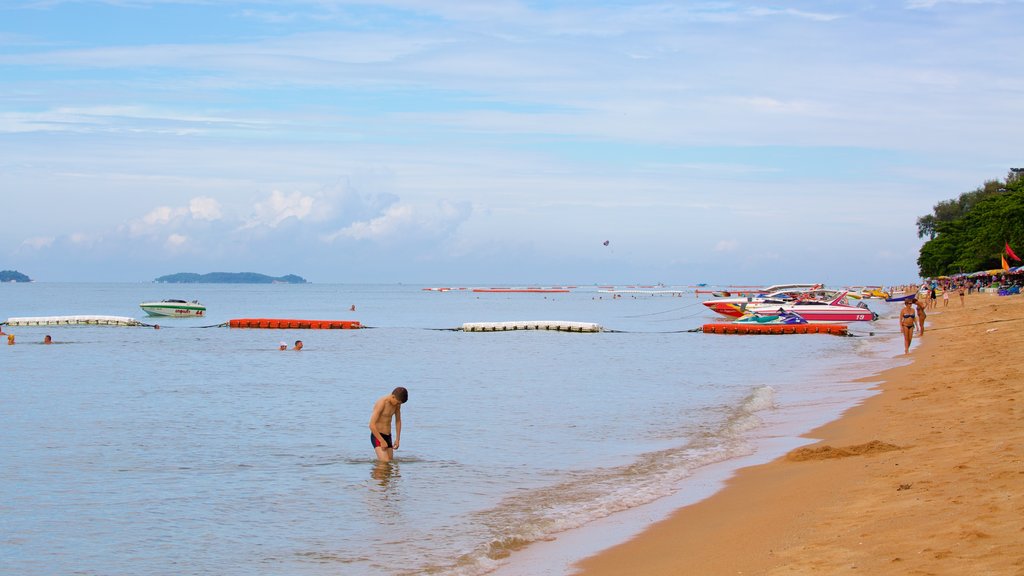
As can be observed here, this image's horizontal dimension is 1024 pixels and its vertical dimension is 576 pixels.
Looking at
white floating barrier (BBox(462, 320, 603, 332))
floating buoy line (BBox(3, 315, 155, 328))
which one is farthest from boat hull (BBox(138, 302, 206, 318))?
white floating barrier (BBox(462, 320, 603, 332))

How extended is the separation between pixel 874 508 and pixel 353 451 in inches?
408

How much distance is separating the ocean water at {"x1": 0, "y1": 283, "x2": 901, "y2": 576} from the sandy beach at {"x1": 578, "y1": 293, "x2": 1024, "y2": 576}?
4.51 feet

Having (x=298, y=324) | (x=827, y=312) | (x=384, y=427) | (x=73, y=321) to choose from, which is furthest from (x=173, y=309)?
(x=384, y=427)

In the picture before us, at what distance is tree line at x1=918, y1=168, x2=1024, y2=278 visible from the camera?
81.8 m

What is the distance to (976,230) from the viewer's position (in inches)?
4043

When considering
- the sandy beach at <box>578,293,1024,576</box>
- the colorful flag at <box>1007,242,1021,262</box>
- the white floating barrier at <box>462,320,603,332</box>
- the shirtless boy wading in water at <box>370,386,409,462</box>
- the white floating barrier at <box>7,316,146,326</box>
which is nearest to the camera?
the sandy beach at <box>578,293,1024,576</box>

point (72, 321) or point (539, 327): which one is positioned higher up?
point (72, 321)

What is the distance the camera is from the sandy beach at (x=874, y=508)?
7.75 meters

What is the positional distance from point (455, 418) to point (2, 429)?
997 centimetres

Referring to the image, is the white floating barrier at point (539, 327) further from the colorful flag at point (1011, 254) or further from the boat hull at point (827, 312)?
the colorful flag at point (1011, 254)

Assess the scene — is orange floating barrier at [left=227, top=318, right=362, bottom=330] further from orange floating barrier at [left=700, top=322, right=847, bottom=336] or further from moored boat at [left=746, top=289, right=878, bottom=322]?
moored boat at [left=746, top=289, right=878, bottom=322]

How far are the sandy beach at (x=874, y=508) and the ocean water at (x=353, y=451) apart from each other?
137 cm

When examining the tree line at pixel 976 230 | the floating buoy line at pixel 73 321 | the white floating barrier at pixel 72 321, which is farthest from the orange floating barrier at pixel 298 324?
the tree line at pixel 976 230

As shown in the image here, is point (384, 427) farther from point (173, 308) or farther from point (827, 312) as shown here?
point (173, 308)
